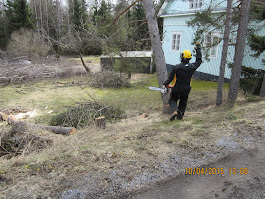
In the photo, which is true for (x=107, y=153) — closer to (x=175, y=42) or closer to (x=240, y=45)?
(x=240, y=45)

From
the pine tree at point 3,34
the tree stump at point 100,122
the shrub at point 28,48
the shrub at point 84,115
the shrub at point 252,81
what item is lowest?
the shrub at point 84,115

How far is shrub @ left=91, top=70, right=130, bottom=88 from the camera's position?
1465cm

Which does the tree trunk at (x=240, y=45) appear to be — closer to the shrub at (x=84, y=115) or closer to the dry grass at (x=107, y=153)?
the dry grass at (x=107, y=153)

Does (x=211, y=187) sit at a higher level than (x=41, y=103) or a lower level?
higher

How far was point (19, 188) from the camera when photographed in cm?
276

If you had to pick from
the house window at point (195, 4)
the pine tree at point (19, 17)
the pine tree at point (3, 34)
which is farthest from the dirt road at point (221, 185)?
the pine tree at point (3, 34)

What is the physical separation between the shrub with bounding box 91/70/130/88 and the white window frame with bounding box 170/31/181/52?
6384 millimetres

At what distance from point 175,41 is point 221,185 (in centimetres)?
1732

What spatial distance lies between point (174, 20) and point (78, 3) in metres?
20.6

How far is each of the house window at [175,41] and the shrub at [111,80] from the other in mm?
6429

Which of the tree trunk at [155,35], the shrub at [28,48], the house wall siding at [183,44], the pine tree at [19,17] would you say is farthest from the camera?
the pine tree at [19,17]

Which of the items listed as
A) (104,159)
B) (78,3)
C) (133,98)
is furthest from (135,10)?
(104,159)

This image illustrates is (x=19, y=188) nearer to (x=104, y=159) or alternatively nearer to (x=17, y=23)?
(x=104, y=159)

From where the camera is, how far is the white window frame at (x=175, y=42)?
18484 mm
